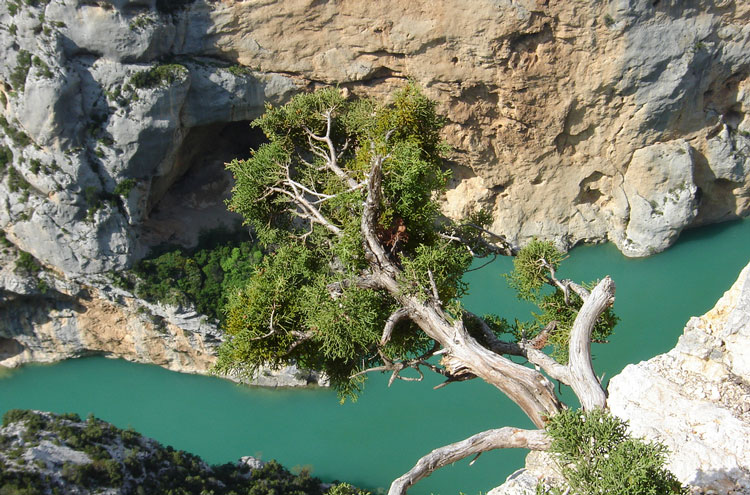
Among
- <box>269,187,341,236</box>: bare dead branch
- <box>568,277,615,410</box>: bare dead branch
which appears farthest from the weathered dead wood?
<box>269,187,341,236</box>: bare dead branch

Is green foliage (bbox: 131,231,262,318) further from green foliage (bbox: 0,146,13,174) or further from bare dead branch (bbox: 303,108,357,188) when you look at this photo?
bare dead branch (bbox: 303,108,357,188)

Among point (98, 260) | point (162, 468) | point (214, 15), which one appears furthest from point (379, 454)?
point (214, 15)

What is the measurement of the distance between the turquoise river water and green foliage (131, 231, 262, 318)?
1783 millimetres

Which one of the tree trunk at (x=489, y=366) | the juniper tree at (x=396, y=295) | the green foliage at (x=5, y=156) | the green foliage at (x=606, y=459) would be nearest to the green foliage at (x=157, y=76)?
the green foliage at (x=5, y=156)

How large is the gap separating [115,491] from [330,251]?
4533 millimetres

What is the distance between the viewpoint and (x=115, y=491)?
856cm

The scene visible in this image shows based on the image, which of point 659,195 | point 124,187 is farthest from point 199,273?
point 659,195

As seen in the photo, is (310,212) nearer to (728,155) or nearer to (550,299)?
(550,299)

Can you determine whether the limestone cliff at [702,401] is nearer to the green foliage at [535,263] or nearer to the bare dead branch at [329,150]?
the green foliage at [535,263]

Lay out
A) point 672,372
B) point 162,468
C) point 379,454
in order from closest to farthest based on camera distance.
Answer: point 672,372 → point 162,468 → point 379,454

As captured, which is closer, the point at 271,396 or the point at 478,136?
the point at 271,396

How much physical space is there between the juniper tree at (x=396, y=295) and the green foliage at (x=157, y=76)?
466cm

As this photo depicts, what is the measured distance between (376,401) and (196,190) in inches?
279

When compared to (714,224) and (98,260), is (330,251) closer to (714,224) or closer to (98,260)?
(98,260)
